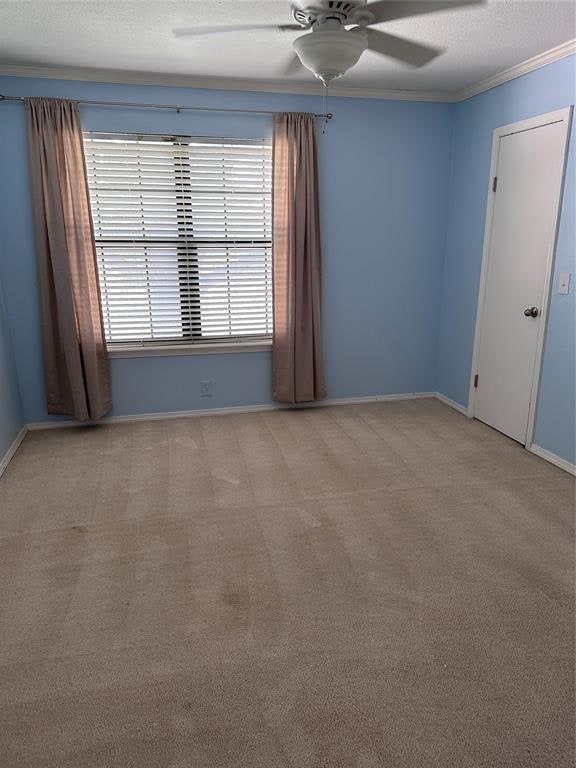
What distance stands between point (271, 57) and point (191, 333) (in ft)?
6.44

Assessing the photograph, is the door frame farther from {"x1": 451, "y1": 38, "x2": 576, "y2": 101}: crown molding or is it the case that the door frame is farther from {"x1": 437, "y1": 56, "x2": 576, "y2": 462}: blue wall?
{"x1": 451, "y1": 38, "x2": 576, "y2": 101}: crown molding

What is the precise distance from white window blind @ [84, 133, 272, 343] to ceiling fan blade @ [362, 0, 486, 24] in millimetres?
1505

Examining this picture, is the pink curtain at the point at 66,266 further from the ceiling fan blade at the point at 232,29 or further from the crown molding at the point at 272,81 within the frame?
the ceiling fan blade at the point at 232,29

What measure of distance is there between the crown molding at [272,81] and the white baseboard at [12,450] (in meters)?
2.43

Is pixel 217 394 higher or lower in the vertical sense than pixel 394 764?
higher

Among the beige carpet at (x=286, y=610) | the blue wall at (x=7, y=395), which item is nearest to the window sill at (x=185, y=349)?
the blue wall at (x=7, y=395)

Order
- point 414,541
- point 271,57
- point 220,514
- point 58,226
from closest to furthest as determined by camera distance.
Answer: point 414,541
point 220,514
point 271,57
point 58,226

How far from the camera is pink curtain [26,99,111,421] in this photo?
322cm

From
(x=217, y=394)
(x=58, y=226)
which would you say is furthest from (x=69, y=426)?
(x=58, y=226)

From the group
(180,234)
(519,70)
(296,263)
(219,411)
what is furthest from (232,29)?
(219,411)

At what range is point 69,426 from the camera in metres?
3.79

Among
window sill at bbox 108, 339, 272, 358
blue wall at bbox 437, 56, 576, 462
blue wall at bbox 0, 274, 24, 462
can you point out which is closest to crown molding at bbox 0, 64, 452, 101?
blue wall at bbox 437, 56, 576, 462

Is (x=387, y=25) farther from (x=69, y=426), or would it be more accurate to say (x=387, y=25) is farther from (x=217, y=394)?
(x=69, y=426)

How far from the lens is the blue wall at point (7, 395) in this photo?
3.25 metres
